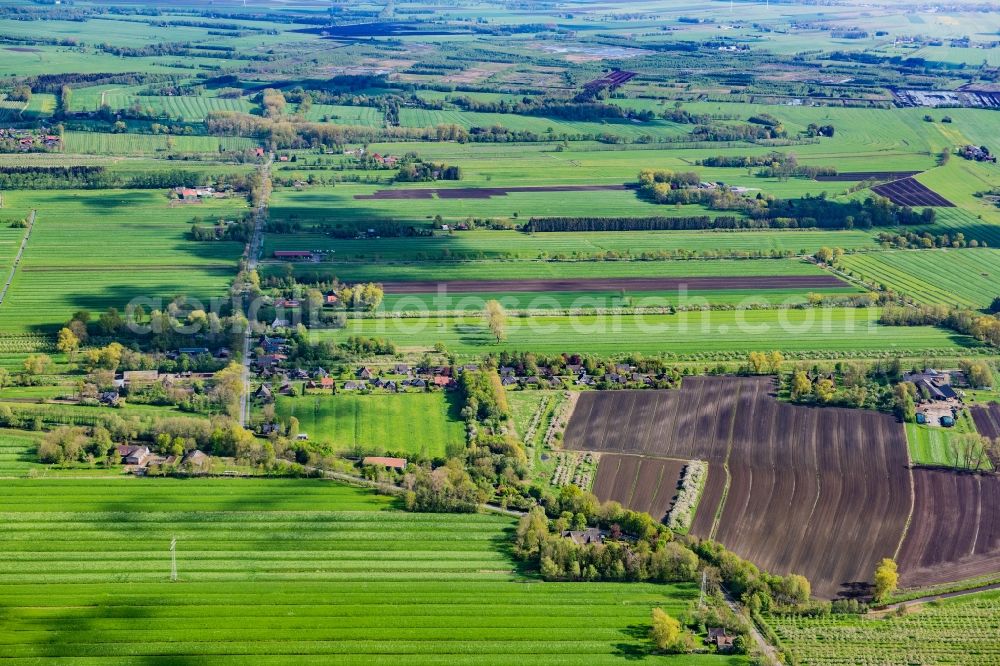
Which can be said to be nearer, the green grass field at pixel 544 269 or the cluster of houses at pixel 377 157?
the green grass field at pixel 544 269

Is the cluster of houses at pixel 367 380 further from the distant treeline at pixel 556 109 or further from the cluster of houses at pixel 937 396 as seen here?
the distant treeline at pixel 556 109

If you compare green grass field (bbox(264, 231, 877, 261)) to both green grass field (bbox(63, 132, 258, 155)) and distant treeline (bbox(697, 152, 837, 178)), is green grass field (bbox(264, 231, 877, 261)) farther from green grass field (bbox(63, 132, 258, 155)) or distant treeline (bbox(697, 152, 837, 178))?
green grass field (bbox(63, 132, 258, 155))

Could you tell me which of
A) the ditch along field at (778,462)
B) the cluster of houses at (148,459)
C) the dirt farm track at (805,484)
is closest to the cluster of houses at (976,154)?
the ditch along field at (778,462)

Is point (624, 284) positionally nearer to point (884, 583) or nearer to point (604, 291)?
point (604, 291)

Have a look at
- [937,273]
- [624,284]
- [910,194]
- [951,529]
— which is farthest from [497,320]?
[910,194]

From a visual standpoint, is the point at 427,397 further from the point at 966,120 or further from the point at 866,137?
the point at 966,120

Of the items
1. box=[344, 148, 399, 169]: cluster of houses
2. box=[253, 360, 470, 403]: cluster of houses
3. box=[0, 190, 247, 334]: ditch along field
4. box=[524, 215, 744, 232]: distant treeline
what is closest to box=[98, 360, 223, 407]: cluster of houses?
box=[253, 360, 470, 403]: cluster of houses

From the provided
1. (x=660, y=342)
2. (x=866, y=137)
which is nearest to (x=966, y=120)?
(x=866, y=137)
